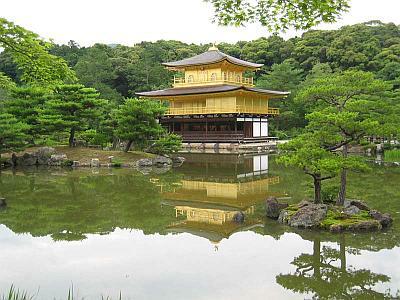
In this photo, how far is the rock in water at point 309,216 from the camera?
28.2ft

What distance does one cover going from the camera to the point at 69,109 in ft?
73.1

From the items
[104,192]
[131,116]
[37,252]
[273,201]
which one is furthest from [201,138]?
[37,252]

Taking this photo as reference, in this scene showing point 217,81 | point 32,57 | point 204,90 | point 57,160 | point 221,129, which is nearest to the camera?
point 32,57

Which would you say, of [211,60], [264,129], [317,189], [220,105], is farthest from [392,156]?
[211,60]

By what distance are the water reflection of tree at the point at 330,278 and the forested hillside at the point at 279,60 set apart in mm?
30238

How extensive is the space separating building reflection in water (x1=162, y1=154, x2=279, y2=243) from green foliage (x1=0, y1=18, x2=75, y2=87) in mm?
4059

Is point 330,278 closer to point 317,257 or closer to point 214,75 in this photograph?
point 317,257

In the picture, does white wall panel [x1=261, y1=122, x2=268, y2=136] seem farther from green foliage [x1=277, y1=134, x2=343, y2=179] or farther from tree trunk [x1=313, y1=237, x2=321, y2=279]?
tree trunk [x1=313, y1=237, x2=321, y2=279]

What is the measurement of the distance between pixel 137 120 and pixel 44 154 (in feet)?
15.8

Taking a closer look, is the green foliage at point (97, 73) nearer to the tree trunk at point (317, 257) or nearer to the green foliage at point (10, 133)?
the green foliage at point (10, 133)

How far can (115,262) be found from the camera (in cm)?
685

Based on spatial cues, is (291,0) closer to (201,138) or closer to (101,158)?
(101,158)

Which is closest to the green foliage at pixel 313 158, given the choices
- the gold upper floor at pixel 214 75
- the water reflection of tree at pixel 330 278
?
the water reflection of tree at pixel 330 278

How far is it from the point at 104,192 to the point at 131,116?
8.66 meters
